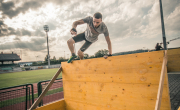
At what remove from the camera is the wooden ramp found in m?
1.56

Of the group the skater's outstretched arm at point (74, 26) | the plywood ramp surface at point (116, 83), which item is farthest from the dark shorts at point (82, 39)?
the plywood ramp surface at point (116, 83)

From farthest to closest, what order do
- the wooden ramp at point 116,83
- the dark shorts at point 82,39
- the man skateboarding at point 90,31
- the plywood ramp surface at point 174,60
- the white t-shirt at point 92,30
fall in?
the plywood ramp surface at point 174,60 → the dark shorts at point 82,39 → the white t-shirt at point 92,30 → the man skateboarding at point 90,31 → the wooden ramp at point 116,83

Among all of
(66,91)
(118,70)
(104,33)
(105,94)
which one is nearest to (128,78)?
(118,70)

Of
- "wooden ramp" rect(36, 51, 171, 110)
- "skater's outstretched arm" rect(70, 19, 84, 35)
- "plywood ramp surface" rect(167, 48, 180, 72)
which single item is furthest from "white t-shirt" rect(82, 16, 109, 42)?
"plywood ramp surface" rect(167, 48, 180, 72)

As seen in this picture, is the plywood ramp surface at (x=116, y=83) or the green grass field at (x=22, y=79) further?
the green grass field at (x=22, y=79)

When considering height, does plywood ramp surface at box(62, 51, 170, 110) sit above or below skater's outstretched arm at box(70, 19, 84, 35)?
below

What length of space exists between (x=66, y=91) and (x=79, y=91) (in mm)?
517

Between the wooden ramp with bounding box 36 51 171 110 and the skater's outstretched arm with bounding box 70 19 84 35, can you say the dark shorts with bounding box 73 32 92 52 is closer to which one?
the skater's outstretched arm with bounding box 70 19 84 35

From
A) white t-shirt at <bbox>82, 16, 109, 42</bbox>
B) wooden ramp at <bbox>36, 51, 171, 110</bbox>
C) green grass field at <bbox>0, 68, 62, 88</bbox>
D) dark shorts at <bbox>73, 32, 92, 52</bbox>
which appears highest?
white t-shirt at <bbox>82, 16, 109, 42</bbox>

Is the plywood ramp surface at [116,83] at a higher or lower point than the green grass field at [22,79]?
higher

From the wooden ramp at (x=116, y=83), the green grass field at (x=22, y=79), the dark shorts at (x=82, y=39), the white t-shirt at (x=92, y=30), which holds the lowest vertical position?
the green grass field at (x=22, y=79)

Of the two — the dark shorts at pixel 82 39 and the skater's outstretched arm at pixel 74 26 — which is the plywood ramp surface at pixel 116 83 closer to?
the dark shorts at pixel 82 39

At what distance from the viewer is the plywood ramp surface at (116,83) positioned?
1.57 meters

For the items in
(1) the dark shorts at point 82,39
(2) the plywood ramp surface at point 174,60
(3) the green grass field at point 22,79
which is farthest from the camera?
(3) the green grass field at point 22,79
